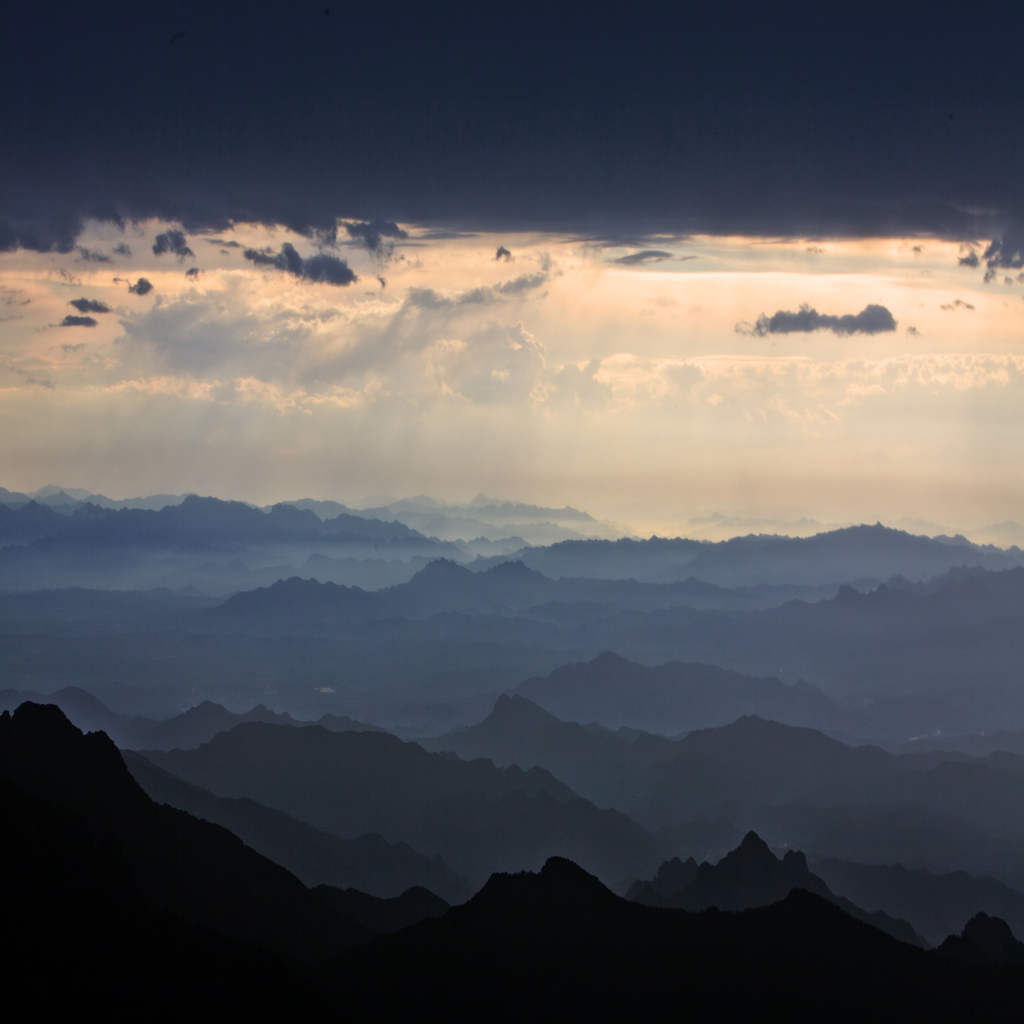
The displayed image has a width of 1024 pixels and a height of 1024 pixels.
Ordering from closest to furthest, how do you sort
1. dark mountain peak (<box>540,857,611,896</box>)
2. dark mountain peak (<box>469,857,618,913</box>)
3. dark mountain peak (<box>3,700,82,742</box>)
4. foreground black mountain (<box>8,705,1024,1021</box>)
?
foreground black mountain (<box>8,705,1024,1021</box>)
dark mountain peak (<box>469,857,618,913</box>)
dark mountain peak (<box>540,857,611,896</box>)
dark mountain peak (<box>3,700,82,742</box>)

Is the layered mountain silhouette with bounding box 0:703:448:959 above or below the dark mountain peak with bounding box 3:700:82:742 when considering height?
below

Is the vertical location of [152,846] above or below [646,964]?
above

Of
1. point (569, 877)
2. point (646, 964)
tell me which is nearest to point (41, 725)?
point (569, 877)

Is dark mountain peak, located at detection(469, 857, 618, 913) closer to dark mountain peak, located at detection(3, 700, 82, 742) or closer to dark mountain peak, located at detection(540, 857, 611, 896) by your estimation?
dark mountain peak, located at detection(540, 857, 611, 896)

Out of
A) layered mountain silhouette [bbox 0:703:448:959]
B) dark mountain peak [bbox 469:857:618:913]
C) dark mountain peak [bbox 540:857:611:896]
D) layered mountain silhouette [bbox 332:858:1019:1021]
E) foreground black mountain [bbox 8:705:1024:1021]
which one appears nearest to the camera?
foreground black mountain [bbox 8:705:1024:1021]

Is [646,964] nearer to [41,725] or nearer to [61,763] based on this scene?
[61,763]

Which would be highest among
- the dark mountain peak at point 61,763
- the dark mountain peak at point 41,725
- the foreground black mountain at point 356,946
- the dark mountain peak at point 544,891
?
the dark mountain peak at point 41,725

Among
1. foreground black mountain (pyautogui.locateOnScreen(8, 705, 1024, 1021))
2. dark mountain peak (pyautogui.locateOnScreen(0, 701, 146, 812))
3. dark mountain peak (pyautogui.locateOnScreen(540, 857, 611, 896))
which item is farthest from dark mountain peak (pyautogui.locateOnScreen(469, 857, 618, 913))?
dark mountain peak (pyautogui.locateOnScreen(0, 701, 146, 812))

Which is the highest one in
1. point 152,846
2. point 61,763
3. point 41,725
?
point 41,725

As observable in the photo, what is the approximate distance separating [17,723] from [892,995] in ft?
496

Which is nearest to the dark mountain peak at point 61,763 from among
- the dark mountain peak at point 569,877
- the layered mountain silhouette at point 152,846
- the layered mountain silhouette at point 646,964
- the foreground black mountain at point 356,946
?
the layered mountain silhouette at point 152,846

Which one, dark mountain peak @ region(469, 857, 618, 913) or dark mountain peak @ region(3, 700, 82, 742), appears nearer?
dark mountain peak @ region(469, 857, 618, 913)

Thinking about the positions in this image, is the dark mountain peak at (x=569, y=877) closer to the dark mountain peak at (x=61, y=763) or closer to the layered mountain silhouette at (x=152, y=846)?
the layered mountain silhouette at (x=152, y=846)

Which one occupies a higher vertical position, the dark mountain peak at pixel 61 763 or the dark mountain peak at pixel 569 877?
the dark mountain peak at pixel 61 763
